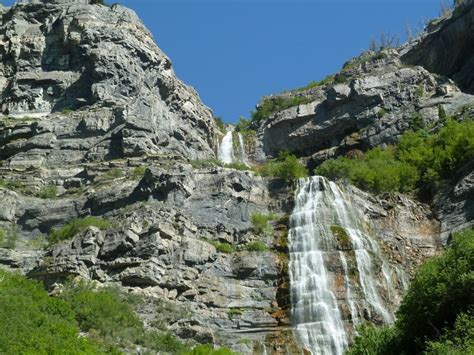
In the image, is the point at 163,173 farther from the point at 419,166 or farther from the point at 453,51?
the point at 453,51

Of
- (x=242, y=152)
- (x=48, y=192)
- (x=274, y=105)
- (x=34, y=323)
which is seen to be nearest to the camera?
(x=34, y=323)

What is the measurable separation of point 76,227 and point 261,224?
10311mm

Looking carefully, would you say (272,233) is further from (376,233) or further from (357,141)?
(357,141)

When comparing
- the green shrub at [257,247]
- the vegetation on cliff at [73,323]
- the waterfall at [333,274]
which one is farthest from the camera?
the green shrub at [257,247]

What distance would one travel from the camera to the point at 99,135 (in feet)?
159

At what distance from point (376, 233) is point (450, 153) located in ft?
29.7

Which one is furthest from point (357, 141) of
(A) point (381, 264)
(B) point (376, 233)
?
(A) point (381, 264)

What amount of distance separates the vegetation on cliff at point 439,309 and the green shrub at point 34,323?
35.2 feet

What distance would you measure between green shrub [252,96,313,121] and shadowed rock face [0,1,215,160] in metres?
6.85

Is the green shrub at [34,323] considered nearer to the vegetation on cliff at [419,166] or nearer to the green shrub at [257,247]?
the green shrub at [257,247]

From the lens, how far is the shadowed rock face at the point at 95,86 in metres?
48.5

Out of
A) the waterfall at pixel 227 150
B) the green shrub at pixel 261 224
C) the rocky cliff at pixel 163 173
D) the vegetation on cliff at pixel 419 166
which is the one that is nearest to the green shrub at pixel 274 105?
the rocky cliff at pixel 163 173

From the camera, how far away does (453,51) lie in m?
62.3

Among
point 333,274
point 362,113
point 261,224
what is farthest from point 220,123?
point 333,274
